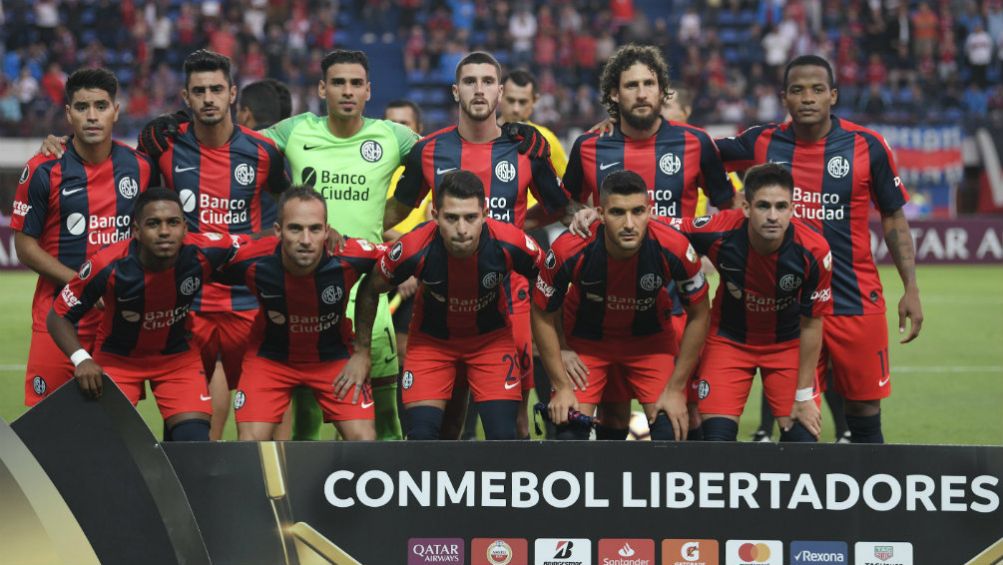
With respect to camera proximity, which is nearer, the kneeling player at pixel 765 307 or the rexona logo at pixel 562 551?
the rexona logo at pixel 562 551

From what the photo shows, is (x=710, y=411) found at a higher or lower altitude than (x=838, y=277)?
lower

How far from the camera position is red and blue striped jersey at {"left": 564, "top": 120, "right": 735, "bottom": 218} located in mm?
6078

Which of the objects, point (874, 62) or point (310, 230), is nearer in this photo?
point (310, 230)

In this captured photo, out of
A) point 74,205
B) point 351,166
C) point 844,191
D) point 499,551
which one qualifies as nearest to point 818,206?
point 844,191

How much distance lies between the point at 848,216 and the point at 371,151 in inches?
92.5

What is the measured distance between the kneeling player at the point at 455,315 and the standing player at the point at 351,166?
2.05 feet

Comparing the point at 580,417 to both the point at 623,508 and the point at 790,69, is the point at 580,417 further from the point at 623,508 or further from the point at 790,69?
the point at 790,69

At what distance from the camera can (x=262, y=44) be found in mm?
23844

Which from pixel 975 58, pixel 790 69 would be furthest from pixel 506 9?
pixel 790 69

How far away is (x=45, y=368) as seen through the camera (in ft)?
19.3

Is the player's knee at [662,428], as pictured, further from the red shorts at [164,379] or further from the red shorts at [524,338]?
the red shorts at [164,379]

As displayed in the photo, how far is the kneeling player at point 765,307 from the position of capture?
5.54m

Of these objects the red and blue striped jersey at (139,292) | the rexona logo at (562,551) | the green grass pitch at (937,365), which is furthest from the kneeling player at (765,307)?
the red and blue striped jersey at (139,292)

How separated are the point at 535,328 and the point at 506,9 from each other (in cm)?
1978
